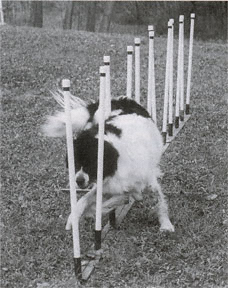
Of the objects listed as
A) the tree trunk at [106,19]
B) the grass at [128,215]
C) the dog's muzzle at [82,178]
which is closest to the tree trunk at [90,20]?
the tree trunk at [106,19]

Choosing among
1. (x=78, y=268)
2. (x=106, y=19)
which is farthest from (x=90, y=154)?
(x=106, y=19)

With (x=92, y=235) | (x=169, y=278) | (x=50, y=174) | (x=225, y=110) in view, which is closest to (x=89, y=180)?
(x=92, y=235)

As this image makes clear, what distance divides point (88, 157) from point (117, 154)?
1.01 ft

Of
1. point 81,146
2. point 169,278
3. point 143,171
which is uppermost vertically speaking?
point 81,146

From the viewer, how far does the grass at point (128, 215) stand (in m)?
4.79

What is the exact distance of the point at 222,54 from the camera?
1553cm

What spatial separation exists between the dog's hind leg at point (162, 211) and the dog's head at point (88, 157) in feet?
2.53

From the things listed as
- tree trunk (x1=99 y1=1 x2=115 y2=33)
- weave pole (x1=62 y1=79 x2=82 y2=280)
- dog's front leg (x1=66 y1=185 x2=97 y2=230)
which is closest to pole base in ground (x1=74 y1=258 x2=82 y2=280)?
weave pole (x1=62 y1=79 x2=82 y2=280)

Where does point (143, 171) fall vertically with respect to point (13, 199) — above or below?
above

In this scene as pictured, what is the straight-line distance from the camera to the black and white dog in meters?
5.10

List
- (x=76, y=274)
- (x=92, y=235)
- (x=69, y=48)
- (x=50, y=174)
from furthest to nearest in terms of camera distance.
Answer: (x=69, y=48) → (x=50, y=174) → (x=92, y=235) → (x=76, y=274)

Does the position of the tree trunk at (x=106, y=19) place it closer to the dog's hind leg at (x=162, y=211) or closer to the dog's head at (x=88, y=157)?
the dog's hind leg at (x=162, y=211)

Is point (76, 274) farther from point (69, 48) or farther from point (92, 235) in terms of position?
point (69, 48)

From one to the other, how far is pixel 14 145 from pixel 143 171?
3165 mm
